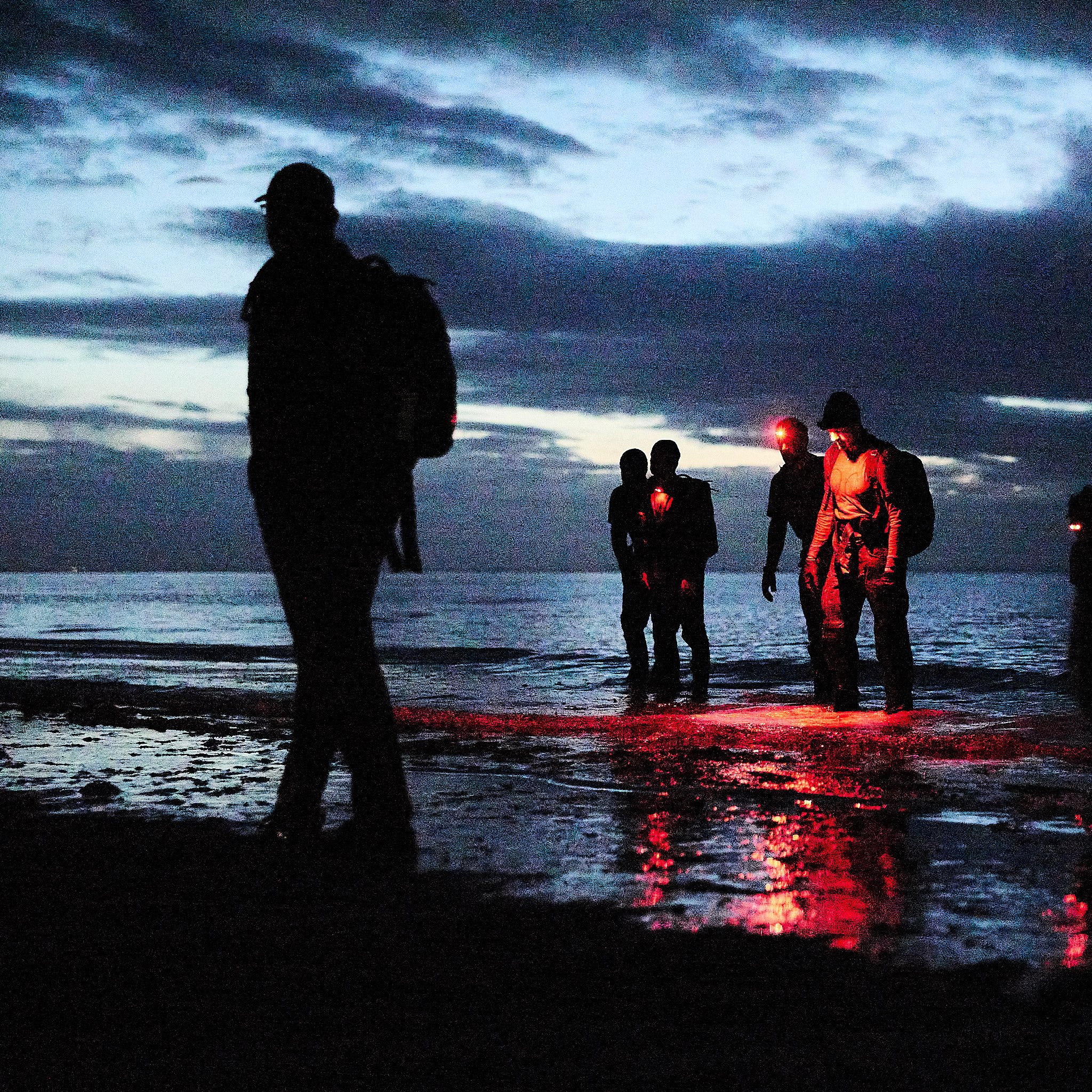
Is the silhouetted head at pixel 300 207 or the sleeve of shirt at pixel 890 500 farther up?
the silhouetted head at pixel 300 207

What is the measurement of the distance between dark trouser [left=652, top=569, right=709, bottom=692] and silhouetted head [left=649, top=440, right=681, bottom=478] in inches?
37.0

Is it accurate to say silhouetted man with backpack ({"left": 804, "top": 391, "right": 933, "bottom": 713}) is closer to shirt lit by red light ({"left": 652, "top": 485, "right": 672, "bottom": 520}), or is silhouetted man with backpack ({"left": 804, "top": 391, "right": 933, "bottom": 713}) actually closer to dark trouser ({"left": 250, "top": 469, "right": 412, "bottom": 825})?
shirt lit by red light ({"left": 652, "top": 485, "right": 672, "bottom": 520})

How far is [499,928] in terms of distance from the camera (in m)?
2.75

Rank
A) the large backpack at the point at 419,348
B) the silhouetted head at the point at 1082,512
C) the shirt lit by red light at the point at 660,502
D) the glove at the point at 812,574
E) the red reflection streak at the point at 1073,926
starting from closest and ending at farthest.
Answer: the red reflection streak at the point at 1073,926
the large backpack at the point at 419,348
the silhouetted head at the point at 1082,512
the glove at the point at 812,574
the shirt lit by red light at the point at 660,502

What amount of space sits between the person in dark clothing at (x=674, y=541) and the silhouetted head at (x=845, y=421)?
8.12 ft

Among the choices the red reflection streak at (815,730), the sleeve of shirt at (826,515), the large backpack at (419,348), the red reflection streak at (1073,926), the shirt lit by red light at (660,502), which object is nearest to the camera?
the red reflection streak at (1073,926)

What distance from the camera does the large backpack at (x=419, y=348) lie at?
342 cm

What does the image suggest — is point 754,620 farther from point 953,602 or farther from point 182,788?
point 182,788

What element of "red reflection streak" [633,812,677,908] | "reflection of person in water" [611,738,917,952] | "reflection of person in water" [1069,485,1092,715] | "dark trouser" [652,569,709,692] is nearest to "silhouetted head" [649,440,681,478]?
"dark trouser" [652,569,709,692]

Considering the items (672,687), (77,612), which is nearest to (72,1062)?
(672,687)

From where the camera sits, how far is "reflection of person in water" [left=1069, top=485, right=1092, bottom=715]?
7199 mm

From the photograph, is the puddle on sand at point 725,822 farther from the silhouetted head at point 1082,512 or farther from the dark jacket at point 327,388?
the silhouetted head at point 1082,512

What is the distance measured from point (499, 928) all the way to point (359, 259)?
193 centimetres

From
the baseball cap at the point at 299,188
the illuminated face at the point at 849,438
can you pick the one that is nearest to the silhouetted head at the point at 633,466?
the illuminated face at the point at 849,438
